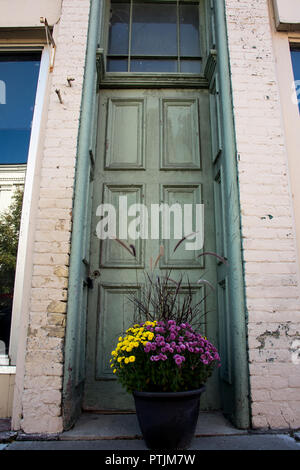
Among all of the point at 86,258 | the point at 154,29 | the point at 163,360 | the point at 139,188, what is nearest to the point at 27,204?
the point at 86,258

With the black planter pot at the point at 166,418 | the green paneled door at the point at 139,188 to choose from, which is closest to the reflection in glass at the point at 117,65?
the green paneled door at the point at 139,188

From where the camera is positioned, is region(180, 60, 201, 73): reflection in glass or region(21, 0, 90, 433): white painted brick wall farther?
region(180, 60, 201, 73): reflection in glass

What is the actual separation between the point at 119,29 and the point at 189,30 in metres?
0.80

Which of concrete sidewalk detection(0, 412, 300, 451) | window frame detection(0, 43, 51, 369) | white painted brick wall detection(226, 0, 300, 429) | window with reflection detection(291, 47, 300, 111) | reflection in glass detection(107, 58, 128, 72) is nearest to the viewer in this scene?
concrete sidewalk detection(0, 412, 300, 451)

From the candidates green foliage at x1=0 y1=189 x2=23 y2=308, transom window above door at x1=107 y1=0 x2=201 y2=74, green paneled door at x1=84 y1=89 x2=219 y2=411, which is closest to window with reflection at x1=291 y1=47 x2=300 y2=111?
green paneled door at x1=84 y1=89 x2=219 y2=411

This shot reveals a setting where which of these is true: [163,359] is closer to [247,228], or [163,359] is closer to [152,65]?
[247,228]

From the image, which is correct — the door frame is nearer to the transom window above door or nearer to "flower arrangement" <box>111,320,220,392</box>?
"flower arrangement" <box>111,320,220,392</box>

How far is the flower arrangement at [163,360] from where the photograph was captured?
1.98 metres

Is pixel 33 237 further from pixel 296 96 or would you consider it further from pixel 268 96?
pixel 296 96

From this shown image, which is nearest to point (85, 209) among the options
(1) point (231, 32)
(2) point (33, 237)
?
(2) point (33, 237)

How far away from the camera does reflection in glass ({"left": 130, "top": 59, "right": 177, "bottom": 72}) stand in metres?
3.70

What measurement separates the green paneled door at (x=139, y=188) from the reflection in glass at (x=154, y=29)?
61cm

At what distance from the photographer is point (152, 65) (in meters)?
3.72

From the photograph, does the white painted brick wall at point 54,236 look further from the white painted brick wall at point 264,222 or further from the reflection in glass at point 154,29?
the white painted brick wall at point 264,222
